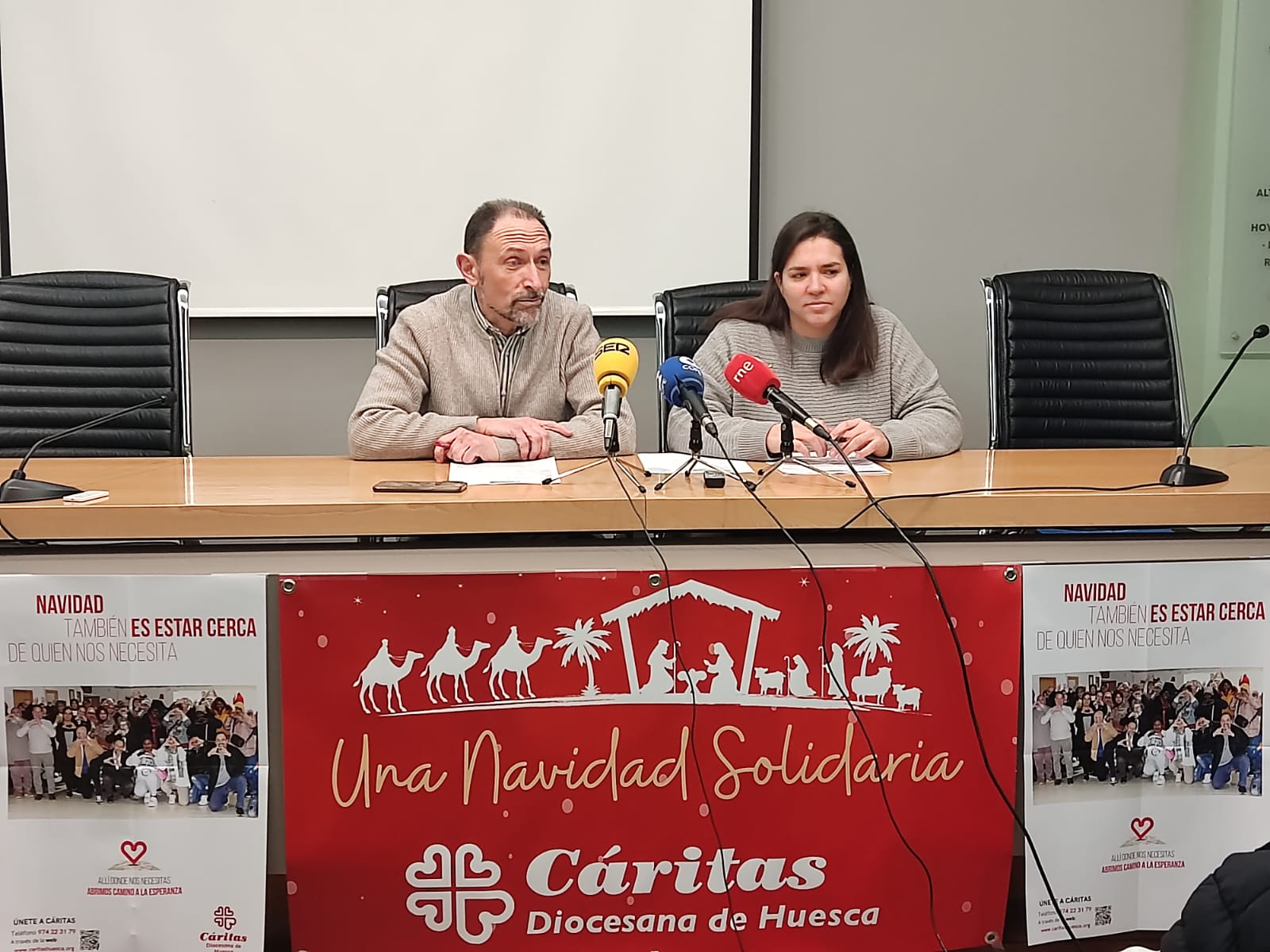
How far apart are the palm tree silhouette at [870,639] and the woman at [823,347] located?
0.66m

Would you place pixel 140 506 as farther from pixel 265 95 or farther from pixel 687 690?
pixel 265 95

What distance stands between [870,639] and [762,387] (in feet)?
1.38

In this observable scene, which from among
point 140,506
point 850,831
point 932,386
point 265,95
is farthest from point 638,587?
point 265,95

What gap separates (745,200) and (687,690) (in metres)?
2.03

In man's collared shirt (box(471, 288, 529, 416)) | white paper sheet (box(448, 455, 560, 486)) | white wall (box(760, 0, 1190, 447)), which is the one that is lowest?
white paper sheet (box(448, 455, 560, 486))

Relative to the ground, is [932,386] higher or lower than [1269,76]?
lower

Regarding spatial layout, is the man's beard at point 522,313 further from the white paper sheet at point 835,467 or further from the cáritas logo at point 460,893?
the cáritas logo at point 460,893

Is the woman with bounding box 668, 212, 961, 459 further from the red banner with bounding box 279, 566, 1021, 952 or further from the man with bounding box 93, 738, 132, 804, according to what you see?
the man with bounding box 93, 738, 132, 804

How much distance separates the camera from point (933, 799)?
161 centimetres

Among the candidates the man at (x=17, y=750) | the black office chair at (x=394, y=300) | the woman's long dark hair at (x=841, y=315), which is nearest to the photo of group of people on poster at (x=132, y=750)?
the man at (x=17, y=750)

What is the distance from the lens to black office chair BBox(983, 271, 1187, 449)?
2.56 metres

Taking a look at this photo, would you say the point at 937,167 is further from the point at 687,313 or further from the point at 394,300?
the point at 394,300

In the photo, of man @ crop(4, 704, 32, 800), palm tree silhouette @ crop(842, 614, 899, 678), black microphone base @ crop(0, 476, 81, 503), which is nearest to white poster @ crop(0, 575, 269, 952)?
man @ crop(4, 704, 32, 800)

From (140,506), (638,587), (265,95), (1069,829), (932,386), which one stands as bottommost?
(1069,829)
